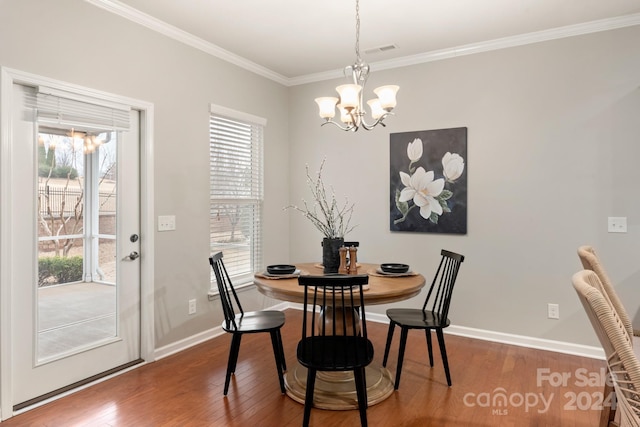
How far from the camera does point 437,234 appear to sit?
12.7 ft

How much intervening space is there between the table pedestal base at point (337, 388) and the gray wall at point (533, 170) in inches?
56.2

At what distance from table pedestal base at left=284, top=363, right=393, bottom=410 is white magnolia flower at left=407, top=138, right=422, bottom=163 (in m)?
2.05

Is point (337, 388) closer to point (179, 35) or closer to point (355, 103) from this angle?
point (355, 103)

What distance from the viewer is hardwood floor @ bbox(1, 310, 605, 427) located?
7.57 ft

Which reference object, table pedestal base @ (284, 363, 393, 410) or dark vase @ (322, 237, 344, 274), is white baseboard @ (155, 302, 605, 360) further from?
dark vase @ (322, 237, 344, 274)

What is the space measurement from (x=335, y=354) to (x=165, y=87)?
8.21 ft

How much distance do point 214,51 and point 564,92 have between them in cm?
310

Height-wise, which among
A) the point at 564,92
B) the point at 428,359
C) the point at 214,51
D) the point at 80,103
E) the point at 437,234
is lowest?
the point at 428,359

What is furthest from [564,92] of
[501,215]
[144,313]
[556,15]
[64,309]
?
[64,309]

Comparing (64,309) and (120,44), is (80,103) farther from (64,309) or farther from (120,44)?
(64,309)

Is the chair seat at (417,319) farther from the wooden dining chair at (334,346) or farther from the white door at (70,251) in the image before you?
the white door at (70,251)

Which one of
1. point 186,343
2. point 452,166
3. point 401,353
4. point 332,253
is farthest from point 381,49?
point 186,343

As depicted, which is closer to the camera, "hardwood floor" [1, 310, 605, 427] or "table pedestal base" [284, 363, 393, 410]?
"hardwood floor" [1, 310, 605, 427]

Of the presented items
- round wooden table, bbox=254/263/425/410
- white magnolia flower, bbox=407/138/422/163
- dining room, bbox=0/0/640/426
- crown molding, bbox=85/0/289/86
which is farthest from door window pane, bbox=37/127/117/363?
white magnolia flower, bbox=407/138/422/163
